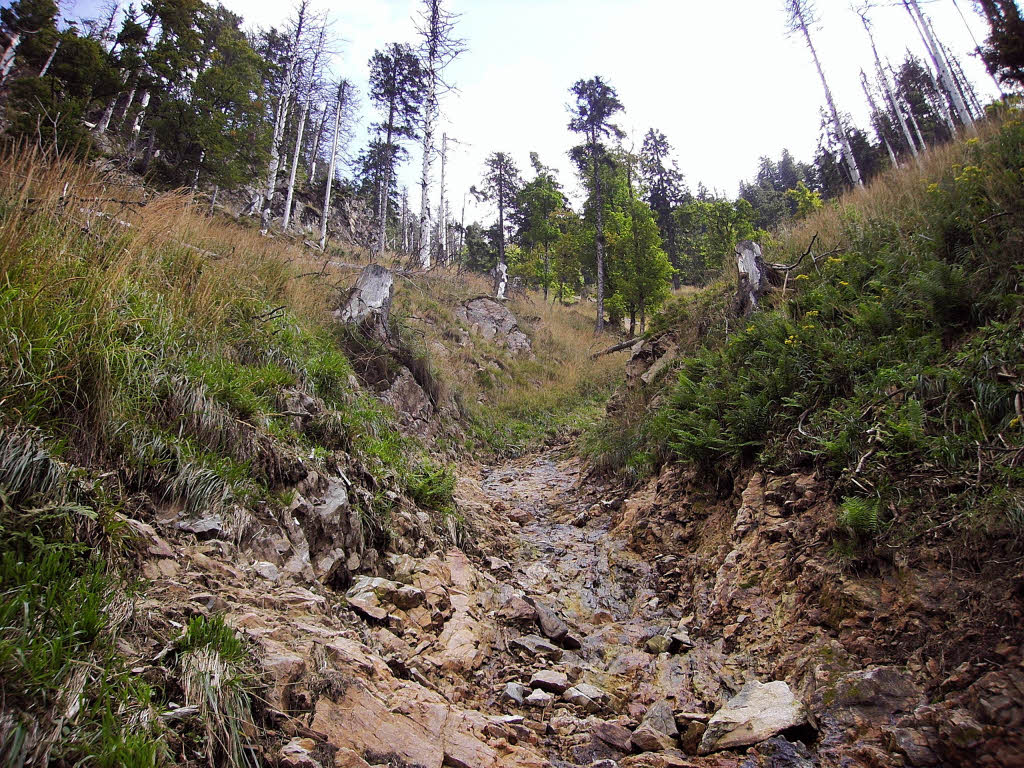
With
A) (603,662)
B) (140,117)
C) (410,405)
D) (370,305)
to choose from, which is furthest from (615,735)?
(140,117)

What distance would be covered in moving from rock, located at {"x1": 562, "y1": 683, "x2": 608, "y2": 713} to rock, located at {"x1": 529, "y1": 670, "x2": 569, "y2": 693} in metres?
0.05

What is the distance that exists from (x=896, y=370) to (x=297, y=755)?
4.34 m

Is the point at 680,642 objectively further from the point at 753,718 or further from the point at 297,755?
the point at 297,755

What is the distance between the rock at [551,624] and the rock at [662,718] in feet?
2.65

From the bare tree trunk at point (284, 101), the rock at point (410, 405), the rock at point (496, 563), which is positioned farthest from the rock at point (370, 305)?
the bare tree trunk at point (284, 101)

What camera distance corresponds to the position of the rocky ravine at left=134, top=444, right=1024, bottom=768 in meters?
1.82

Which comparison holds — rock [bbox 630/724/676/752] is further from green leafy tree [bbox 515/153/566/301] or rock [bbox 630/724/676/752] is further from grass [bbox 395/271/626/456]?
green leafy tree [bbox 515/153/566/301]

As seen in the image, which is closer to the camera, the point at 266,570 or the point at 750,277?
the point at 266,570

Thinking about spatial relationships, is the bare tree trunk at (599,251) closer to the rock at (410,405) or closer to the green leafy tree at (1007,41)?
the green leafy tree at (1007,41)

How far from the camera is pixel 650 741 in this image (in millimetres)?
2215

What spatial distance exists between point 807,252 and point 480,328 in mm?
11242

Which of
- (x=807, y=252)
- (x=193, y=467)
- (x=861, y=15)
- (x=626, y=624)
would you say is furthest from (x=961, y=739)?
(x=861, y=15)

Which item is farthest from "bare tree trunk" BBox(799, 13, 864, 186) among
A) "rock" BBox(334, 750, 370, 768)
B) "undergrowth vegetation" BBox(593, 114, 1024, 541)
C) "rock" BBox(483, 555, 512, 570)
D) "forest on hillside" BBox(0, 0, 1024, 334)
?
"rock" BBox(334, 750, 370, 768)

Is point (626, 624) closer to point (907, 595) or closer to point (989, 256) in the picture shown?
point (907, 595)
